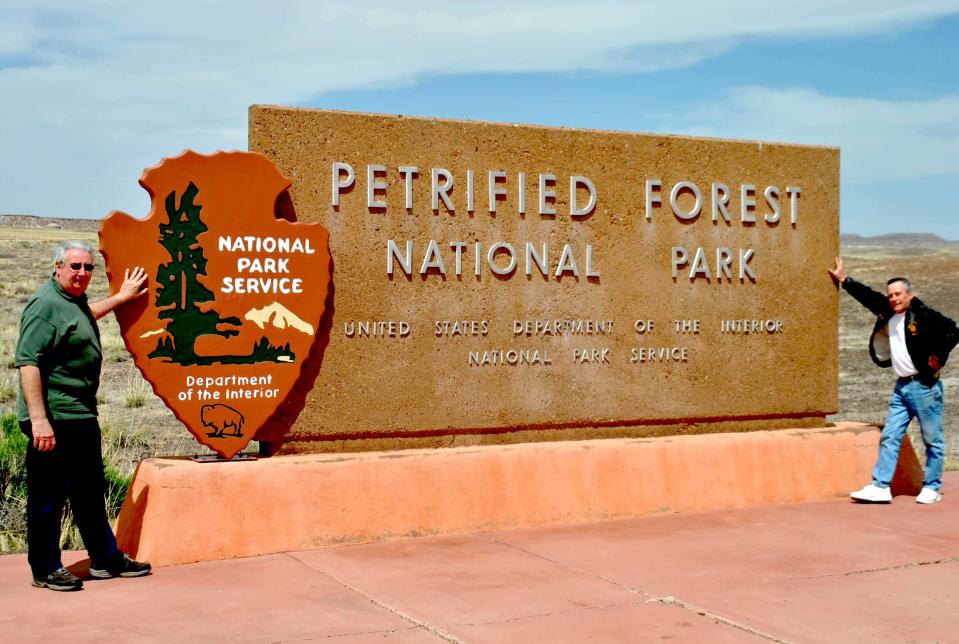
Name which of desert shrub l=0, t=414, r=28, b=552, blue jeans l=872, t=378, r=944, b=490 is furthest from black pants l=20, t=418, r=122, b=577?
blue jeans l=872, t=378, r=944, b=490

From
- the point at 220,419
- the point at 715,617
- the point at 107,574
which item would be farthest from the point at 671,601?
the point at 107,574

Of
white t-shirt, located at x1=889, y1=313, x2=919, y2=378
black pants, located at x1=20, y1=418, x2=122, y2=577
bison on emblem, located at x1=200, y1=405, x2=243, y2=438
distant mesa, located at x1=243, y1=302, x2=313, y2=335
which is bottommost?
black pants, located at x1=20, y1=418, x2=122, y2=577

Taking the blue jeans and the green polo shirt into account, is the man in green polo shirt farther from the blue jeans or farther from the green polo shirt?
the blue jeans

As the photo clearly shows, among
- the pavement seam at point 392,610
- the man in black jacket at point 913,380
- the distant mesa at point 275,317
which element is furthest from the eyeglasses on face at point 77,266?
the man in black jacket at point 913,380

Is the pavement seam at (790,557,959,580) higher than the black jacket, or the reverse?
the black jacket

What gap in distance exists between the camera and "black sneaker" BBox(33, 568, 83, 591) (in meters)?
6.75

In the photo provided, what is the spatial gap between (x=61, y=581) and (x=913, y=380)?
21.2 feet

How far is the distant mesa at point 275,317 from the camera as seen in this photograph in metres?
7.92

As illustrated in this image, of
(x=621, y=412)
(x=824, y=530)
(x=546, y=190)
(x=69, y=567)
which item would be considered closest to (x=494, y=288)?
(x=546, y=190)

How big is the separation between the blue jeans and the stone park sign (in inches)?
25.8

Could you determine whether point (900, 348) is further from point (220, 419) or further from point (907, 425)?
point (220, 419)

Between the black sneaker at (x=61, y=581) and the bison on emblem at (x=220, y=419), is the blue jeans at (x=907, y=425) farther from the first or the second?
the black sneaker at (x=61, y=581)

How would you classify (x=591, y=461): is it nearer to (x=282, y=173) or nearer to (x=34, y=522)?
(x=282, y=173)

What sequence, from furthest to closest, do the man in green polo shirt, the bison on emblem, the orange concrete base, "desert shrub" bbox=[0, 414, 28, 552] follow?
"desert shrub" bbox=[0, 414, 28, 552], the bison on emblem, the orange concrete base, the man in green polo shirt
